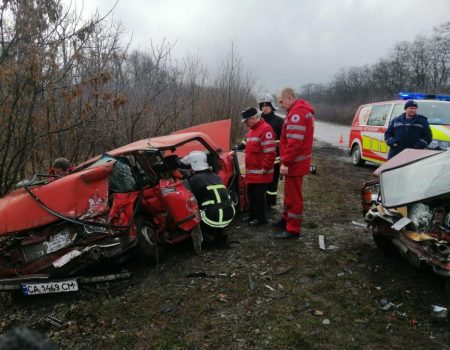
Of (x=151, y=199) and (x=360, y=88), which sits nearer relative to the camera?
(x=151, y=199)

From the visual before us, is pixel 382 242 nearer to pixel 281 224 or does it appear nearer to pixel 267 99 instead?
pixel 281 224

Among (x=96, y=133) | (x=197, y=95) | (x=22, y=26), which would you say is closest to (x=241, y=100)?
(x=197, y=95)

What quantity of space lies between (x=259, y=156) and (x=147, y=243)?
2050 millimetres

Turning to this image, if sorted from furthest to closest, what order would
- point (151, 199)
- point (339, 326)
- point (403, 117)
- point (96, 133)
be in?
point (96, 133)
point (403, 117)
point (151, 199)
point (339, 326)

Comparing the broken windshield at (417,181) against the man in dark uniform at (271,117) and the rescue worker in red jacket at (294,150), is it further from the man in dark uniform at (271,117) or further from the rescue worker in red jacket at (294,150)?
the man in dark uniform at (271,117)

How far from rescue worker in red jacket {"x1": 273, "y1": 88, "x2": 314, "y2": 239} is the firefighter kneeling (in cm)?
78

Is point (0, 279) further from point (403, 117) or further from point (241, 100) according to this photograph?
point (241, 100)

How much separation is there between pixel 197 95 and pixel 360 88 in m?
59.7

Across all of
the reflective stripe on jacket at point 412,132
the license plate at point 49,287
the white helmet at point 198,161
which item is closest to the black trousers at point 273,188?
the white helmet at point 198,161

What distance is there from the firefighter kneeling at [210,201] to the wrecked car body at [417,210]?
1.63 metres

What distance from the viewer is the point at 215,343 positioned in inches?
115

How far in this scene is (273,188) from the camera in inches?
245

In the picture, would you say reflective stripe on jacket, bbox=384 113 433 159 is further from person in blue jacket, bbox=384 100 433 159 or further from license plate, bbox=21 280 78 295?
license plate, bbox=21 280 78 295

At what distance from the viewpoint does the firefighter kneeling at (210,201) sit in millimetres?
4605
